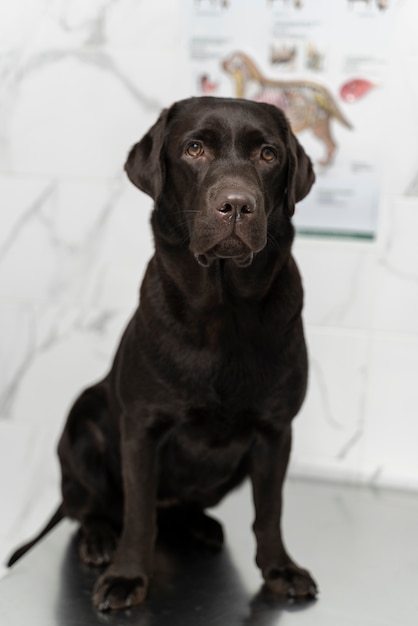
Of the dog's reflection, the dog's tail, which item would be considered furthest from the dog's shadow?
the dog's tail

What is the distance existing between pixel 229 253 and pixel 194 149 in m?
0.19

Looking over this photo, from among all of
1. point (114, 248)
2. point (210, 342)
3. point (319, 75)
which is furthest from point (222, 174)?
point (114, 248)

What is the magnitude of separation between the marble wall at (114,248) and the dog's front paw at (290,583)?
0.69 metres

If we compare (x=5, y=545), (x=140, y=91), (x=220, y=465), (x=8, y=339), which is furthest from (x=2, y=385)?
(x=220, y=465)

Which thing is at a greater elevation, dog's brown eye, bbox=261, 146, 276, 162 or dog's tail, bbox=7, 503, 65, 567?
dog's brown eye, bbox=261, 146, 276, 162

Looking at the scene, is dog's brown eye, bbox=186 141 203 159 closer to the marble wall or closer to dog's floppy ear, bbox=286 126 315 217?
dog's floppy ear, bbox=286 126 315 217

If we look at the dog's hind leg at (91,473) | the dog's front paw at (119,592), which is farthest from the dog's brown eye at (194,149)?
the dog's front paw at (119,592)

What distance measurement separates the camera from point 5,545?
2506 mm

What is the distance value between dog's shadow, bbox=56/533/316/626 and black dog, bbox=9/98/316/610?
30mm

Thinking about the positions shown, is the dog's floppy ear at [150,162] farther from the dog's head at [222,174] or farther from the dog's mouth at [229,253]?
the dog's mouth at [229,253]

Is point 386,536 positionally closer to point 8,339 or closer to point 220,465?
point 220,465

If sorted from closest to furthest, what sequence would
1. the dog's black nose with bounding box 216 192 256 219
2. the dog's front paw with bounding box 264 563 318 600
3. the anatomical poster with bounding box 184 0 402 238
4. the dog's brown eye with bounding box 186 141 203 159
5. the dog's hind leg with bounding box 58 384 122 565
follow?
the dog's black nose with bounding box 216 192 256 219 → the dog's brown eye with bounding box 186 141 203 159 → the dog's front paw with bounding box 264 563 318 600 → the dog's hind leg with bounding box 58 384 122 565 → the anatomical poster with bounding box 184 0 402 238

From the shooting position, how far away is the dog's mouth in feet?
4.63

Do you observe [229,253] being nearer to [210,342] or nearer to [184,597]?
[210,342]
